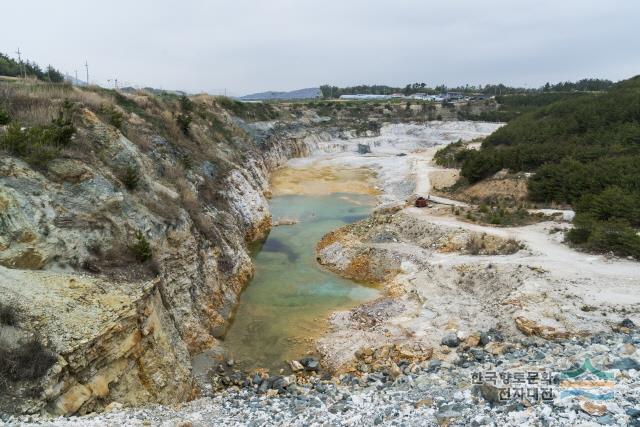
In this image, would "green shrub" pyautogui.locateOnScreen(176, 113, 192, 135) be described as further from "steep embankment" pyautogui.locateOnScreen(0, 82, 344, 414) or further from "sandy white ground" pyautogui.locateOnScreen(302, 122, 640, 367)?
"sandy white ground" pyautogui.locateOnScreen(302, 122, 640, 367)

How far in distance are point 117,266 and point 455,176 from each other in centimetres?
3749

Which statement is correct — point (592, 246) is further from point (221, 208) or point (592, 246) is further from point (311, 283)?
point (221, 208)

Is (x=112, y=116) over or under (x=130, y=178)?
over

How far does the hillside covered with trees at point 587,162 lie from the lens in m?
23.3

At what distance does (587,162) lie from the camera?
35.0m

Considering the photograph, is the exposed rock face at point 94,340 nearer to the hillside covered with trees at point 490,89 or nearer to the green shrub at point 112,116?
the green shrub at point 112,116

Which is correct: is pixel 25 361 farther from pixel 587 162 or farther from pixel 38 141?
pixel 587 162

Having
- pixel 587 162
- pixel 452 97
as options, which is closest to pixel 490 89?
pixel 452 97

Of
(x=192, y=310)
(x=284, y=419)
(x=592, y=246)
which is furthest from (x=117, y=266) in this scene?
(x=592, y=246)

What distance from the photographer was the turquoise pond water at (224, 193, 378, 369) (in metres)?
17.5

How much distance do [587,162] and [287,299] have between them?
2951 cm

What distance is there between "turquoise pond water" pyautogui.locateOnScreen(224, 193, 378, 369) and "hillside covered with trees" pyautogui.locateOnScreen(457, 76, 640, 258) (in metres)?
13.4

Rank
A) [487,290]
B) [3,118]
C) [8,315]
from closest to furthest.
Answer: [8,315] → [3,118] → [487,290]

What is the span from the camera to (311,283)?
23.7 metres
